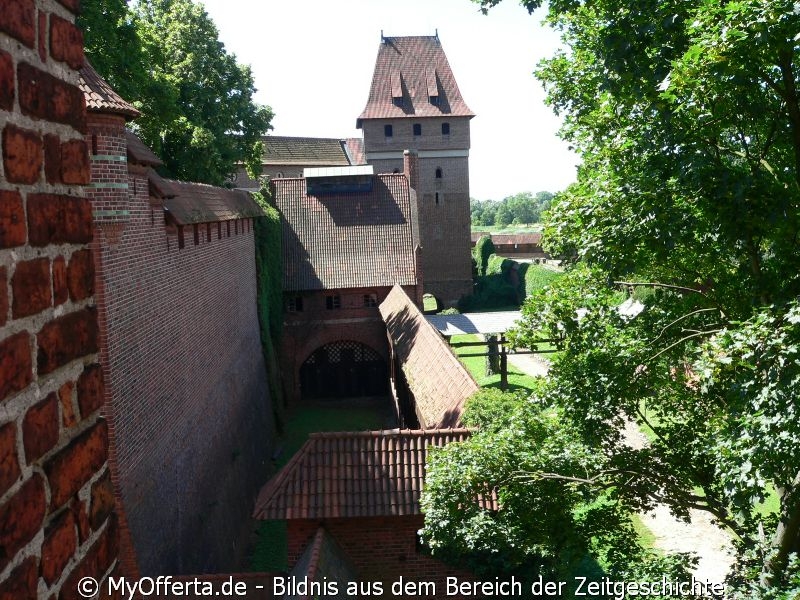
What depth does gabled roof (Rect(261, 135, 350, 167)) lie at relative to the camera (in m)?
50.2

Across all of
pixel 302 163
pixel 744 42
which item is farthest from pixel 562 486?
pixel 302 163

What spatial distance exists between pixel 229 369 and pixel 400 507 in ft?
24.6

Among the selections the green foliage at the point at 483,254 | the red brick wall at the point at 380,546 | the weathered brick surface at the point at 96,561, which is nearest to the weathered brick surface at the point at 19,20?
the weathered brick surface at the point at 96,561

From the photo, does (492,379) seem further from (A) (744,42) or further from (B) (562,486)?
(A) (744,42)

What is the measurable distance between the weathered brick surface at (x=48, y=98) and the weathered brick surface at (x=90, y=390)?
58 centimetres

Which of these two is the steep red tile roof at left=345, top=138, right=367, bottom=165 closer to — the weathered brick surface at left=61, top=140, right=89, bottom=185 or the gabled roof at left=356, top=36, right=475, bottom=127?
the gabled roof at left=356, top=36, right=475, bottom=127

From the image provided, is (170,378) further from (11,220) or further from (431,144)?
(431,144)

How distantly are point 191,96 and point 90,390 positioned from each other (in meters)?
24.3

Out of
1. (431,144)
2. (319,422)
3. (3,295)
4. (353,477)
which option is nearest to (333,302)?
(319,422)

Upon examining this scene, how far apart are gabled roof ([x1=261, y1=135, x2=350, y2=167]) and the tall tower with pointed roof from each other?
9288 mm

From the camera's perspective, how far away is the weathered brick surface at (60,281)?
1.58m

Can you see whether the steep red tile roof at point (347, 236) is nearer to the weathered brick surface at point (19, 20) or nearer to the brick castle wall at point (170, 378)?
the brick castle wall at point (170, 378)

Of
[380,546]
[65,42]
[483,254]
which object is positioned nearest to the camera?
[65,42]

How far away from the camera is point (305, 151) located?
51.8m
